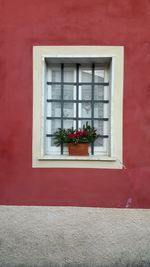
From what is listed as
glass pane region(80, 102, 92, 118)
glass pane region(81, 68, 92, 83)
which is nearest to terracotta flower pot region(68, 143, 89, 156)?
glass pane region(80, 102, 92, 118)

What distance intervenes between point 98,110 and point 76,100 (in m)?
0.36

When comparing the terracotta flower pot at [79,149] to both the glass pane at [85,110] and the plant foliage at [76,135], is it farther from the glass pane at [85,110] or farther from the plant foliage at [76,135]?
the glass pane at [85,110]

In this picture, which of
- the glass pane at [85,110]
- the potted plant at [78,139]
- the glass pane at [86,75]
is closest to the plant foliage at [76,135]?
the potted plant at [78,139]

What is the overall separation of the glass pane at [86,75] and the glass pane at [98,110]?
1.30 ft

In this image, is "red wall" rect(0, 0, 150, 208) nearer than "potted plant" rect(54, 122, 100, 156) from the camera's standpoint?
Yes

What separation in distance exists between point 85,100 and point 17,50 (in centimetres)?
123

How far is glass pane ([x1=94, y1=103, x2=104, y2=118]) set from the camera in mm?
5302

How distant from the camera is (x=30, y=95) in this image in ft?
16.4

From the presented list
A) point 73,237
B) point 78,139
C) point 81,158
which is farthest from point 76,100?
point 73,237

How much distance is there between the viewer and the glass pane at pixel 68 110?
17.5 ft

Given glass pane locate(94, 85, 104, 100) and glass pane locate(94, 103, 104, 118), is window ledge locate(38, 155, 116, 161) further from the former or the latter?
glass pane locate(94, 85, 104, 100)

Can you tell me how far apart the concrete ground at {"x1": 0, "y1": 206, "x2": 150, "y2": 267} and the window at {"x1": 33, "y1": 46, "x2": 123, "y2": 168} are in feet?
2.36

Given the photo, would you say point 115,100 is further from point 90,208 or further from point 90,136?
point 90,208

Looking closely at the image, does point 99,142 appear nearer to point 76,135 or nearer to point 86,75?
point 76,135
